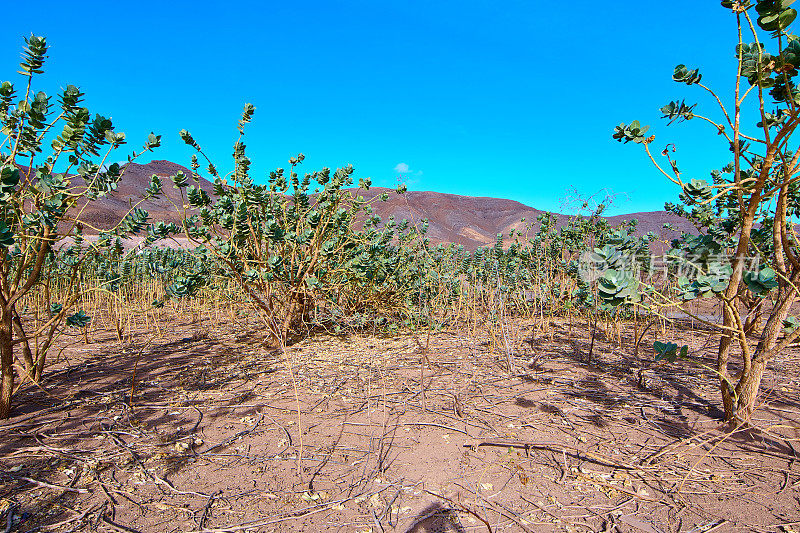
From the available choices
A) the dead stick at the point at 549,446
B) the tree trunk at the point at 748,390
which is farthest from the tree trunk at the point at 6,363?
the tree trunk at the point at 748,390

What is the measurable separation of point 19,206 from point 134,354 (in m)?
2.20

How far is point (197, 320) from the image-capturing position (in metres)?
6.18

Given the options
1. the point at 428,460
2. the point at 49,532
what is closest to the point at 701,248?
the point at 428,460

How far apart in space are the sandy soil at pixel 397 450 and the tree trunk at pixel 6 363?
0.35 feet

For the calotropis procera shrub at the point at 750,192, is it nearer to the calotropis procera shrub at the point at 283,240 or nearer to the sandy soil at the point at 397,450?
the sandy soil at the point at 397,450

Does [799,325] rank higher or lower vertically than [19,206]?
lower

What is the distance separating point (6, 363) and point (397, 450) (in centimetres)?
234

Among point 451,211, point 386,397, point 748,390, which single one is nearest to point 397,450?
point 386,397

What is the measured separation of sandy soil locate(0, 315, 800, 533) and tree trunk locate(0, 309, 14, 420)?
0.11 m

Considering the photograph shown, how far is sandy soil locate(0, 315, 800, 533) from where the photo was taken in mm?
1797

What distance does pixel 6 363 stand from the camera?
102 inches

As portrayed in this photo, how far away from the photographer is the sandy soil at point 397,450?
70.7 inches

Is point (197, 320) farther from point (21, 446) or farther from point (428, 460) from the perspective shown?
point (428, 460)

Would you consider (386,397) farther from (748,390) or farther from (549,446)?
(748,390)
